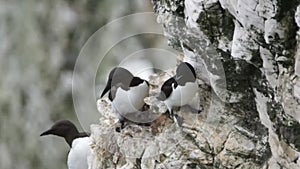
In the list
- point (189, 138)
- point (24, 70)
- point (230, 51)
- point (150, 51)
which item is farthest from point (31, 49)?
point (230, 51)

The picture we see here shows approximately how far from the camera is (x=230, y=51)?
4.65m

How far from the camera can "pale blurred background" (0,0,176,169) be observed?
43.9ft

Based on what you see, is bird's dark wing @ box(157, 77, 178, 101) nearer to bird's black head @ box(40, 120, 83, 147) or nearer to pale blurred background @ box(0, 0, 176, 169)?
bird's black head @ box(40, 120, 83, 147)

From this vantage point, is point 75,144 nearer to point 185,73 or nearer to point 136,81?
point 136,81

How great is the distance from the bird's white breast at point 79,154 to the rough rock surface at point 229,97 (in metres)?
0.35

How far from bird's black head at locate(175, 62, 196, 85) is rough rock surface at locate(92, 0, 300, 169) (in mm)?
49

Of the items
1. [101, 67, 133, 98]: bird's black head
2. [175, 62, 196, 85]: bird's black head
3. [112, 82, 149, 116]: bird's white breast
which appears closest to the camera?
[175, 62, 196, 85]: bird's black head

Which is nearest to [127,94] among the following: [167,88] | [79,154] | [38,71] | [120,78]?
[120,78]

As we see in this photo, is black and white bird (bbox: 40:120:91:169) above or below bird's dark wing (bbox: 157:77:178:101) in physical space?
below

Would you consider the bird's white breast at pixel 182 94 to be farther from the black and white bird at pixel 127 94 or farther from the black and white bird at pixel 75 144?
the black and white bird at pixel 75 144

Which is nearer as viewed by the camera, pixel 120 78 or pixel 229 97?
pixel 229 97

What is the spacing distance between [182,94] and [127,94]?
0.65 m

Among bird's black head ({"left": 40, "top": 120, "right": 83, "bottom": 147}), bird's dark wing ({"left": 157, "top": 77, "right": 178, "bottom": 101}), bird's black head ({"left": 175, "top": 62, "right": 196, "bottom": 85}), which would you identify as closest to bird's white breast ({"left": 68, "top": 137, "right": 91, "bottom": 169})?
bird's black head ({"left": 40, "top": 120, "right": 83, "bottom": 147})

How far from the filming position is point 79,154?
22.5 feet
